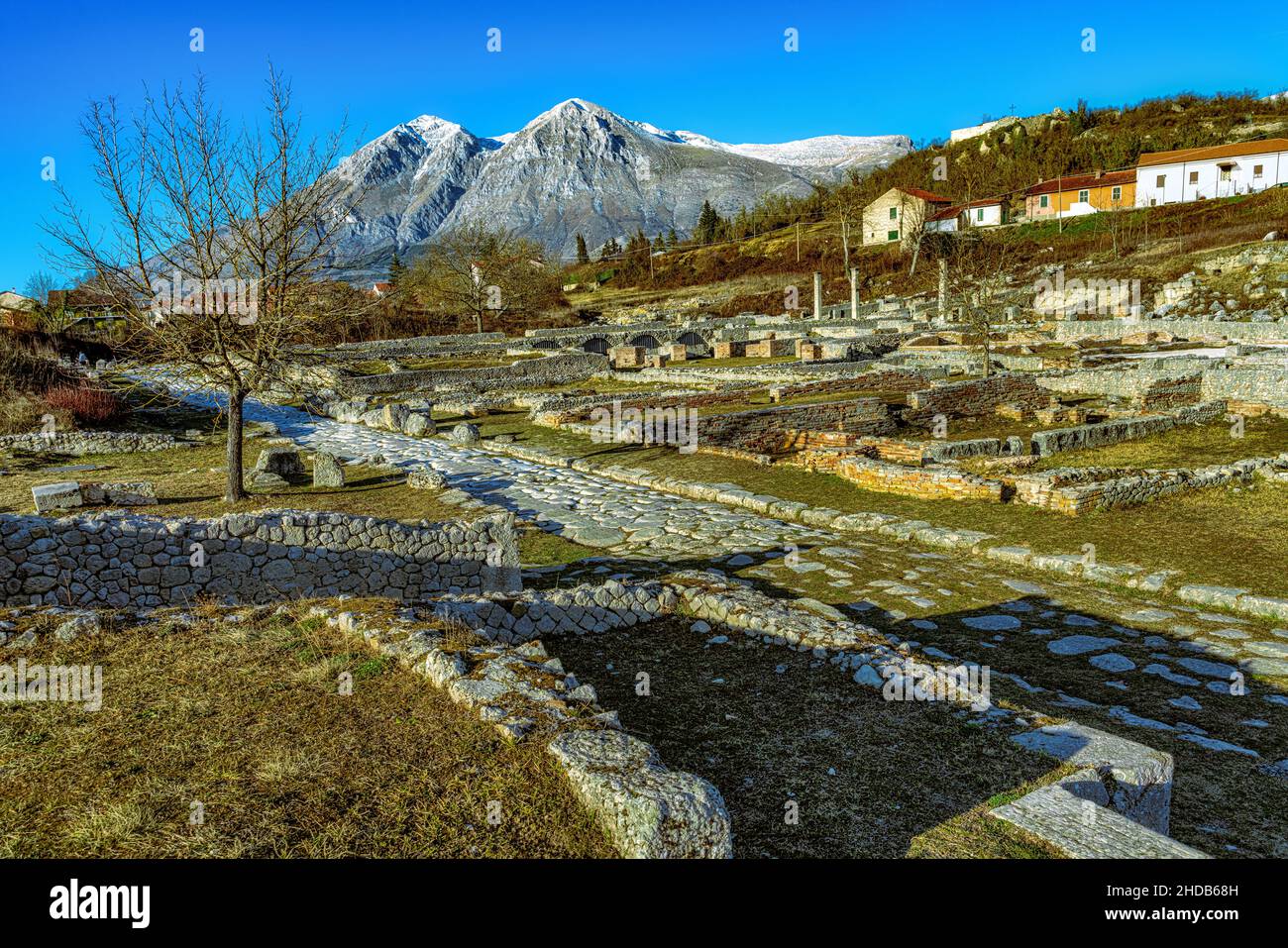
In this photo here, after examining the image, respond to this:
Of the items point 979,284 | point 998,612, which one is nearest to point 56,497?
point 998,612

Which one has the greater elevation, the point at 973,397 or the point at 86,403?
the point at 86,403

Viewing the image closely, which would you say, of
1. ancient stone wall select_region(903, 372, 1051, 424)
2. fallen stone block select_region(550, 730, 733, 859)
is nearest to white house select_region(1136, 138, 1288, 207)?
ancient stone wall select_region(903, 372, 1051, 424)

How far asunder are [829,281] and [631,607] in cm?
6013

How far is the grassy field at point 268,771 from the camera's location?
304cm

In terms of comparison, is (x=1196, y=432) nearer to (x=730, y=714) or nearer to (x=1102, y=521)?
(x=1102, y=521)

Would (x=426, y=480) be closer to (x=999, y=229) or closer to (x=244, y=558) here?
(x=244, y=558)

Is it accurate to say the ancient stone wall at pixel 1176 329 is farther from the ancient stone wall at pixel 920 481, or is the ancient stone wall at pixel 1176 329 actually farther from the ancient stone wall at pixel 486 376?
the ancient stone wall at pixel 920 481

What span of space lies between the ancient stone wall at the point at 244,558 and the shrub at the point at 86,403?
48.3 feet

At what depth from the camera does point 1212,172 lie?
64938 mm

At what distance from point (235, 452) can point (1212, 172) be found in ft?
252

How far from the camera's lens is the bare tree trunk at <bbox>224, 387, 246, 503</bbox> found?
38.5 feet

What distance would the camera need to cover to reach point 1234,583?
794 cm

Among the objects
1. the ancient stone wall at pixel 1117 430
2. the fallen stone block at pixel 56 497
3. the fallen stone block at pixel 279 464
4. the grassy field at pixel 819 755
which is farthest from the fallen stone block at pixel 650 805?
the ancient stone wall at pixel 1117 430
